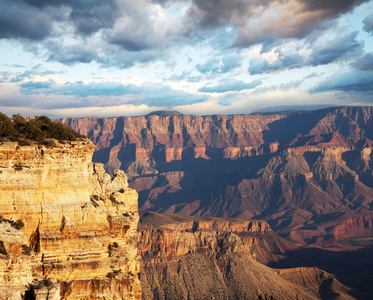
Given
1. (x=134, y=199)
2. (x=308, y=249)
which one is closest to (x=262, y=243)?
(x=308, y=249)

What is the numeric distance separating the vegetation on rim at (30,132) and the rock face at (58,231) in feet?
4.29

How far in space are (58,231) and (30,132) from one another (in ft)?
20.6

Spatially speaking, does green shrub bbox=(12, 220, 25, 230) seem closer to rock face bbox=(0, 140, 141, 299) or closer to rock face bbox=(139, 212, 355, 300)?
rock face bbox=(0, 140, 141, 299)

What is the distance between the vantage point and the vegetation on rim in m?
22.9

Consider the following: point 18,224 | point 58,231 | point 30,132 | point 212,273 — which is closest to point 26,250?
point 18,224

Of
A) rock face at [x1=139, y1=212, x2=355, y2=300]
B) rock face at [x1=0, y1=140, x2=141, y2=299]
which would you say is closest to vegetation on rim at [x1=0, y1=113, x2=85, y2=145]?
rock face at [x1=0, y1=140, x2=141, y2=299]

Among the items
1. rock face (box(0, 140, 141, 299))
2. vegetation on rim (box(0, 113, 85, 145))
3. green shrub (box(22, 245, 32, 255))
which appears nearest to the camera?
rock face (box(0, 140, 141, 299))

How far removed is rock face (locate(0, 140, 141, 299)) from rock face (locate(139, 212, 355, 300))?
66.3 metres

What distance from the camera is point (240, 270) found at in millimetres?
99688

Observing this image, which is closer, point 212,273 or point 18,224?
point 18,224

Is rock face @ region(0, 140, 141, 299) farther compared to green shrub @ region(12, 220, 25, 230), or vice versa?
green shrub @ region(12, 220, 25, 230)

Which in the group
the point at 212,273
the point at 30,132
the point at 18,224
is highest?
the point at 30,132

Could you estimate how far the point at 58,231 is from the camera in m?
21.1

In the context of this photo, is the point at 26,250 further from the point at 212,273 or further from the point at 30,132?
the point at 212,273
